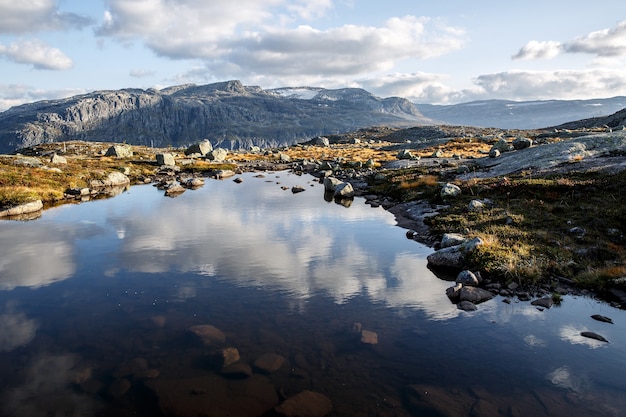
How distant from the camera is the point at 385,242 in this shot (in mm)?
29172

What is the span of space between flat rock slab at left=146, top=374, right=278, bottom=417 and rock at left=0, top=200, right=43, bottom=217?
121ft

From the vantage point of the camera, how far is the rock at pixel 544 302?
1788cm

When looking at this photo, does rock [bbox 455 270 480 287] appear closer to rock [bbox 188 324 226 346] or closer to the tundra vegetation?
the tundra vegetation

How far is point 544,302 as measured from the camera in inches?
709

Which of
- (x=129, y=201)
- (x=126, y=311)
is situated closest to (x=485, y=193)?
(x=126, y=311)

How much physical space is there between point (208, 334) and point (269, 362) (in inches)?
130

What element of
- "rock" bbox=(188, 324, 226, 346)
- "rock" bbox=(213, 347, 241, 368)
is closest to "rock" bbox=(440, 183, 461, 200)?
"rock" bbox=(188, 324, 226, 346)

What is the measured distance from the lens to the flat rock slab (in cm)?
1122

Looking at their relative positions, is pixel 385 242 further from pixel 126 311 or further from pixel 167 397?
pixel 167 397

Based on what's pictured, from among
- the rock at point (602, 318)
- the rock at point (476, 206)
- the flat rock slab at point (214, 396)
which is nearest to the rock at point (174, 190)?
the rock at point (476, 206)

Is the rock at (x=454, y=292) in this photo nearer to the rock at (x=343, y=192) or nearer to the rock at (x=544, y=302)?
the rock at (x=544, y=302)

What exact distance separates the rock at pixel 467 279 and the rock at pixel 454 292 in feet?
2.81

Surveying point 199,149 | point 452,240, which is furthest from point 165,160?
point 452,240

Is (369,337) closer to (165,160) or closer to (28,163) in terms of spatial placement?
(28,163)
